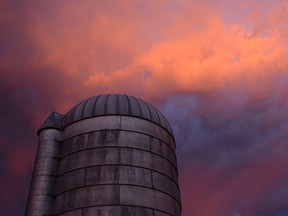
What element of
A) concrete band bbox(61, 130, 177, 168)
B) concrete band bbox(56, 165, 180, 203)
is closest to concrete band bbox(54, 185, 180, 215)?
concrete band bbox(56, 165, 180, 203)

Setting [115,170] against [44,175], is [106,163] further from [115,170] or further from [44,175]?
[44,175]

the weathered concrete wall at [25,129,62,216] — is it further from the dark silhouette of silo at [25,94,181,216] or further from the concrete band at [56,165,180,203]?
the concrete band at [56,165,180,203]

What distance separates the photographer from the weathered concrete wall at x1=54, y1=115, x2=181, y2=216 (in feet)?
61.5

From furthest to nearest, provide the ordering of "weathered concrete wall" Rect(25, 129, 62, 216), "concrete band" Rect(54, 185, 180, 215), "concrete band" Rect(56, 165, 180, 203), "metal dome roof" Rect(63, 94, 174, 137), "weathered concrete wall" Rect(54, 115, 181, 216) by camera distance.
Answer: "metal dome roof" Rect(63, 94, 174, 137) → "weathered concrete wall" Rect(25, 129, 62, 216) → "concrete band" Rect(56, 165, 180, 203) → "weathered concrete wall" Rect(54, 115, 181, 216) → "concrete band" Rect(54, 185, 180, 215)

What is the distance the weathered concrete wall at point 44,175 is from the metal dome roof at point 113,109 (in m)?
1.62

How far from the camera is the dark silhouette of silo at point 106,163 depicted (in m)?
18.9

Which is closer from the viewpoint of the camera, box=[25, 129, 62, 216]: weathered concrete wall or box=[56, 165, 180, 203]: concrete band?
box=[56, 165, 180, 203]: concrete band

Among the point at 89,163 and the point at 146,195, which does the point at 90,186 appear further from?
the point at 146,195

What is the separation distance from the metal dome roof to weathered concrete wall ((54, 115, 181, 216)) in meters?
0.45

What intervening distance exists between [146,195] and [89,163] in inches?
166

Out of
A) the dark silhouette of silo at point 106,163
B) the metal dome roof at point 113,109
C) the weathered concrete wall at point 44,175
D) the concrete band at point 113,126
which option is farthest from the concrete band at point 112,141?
the metal dome roof at point 113,109

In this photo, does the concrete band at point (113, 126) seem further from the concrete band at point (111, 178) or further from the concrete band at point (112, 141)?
the concrete band at point (111, 178)

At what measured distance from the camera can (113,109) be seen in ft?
73.4

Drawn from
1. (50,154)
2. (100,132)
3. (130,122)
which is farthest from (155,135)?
(50,154)
